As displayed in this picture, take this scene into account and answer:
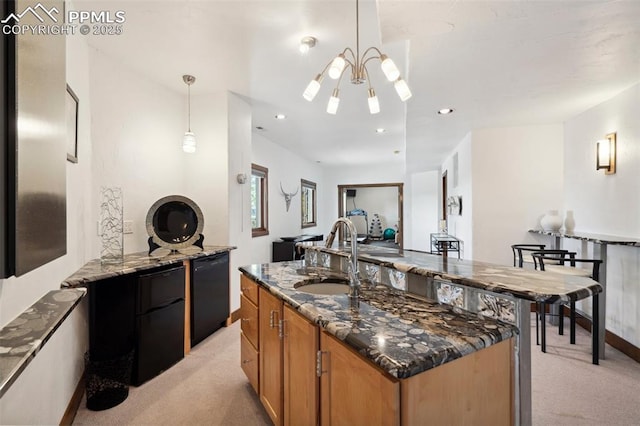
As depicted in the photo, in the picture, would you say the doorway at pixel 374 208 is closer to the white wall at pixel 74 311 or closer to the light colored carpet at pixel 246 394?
the light colored carpet at pixel 246 394

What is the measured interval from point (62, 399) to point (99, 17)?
2.39m

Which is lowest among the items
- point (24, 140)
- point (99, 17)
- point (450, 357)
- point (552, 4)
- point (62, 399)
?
point (62, 399)

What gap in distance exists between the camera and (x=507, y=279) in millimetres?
1197

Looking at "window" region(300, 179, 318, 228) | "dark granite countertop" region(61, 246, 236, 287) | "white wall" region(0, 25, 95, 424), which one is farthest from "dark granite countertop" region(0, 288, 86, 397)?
"window" region(300, 179, 318, 228)

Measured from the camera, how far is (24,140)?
37.5 inches

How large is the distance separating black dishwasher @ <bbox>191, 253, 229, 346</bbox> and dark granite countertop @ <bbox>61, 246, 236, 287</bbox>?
124 millimetres

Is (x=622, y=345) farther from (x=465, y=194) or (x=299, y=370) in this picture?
(x=299, y=370)

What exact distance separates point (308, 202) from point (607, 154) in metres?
5.75

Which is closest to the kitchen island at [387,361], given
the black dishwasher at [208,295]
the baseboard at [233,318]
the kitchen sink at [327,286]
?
the kitchen sink at [327,286]

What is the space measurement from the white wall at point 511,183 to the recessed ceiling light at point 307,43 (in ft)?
9.98

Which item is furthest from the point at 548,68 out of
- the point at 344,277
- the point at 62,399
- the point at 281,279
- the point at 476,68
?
the point at 62,399

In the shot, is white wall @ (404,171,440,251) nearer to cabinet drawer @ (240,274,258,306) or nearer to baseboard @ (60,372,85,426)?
cabinet drawer @ (240,274,258,306)

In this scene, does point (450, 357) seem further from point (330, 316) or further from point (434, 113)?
point (434, 113)

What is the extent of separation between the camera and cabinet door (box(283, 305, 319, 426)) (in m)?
1.23
